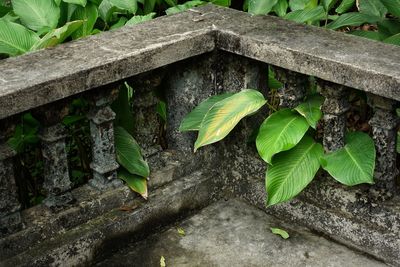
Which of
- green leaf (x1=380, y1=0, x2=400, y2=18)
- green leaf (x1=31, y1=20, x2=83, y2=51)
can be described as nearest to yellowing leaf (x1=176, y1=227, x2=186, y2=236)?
green leaf (x1=31, y1=20, x2=83, y2=51)

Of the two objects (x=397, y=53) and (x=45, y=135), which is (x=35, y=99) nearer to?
(x=45, y=135)

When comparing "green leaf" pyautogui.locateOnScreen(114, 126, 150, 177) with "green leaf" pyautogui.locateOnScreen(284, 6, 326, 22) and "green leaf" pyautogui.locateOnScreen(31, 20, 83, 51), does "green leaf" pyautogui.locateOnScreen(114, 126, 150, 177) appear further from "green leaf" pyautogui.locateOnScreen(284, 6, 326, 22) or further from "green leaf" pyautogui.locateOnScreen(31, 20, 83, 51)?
"green leaf" pyautogui.locateOnScreen(284, 6, 326, 22)

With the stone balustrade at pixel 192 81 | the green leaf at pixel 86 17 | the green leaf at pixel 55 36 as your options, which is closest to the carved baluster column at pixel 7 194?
the stone balustrade at pixel 192 81

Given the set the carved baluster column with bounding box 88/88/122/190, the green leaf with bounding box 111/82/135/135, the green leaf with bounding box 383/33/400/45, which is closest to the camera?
the carved baluster column with bounding box 88/88/122/190

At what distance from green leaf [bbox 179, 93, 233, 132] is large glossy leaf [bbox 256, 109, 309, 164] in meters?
0.30

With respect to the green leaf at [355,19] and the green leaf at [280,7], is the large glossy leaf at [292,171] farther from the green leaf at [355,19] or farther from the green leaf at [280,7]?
the green leaf at [280,7]

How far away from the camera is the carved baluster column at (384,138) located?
320 centimetres

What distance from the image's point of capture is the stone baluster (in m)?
3.43

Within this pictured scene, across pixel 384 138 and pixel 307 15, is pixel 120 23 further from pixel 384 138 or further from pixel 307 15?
pixel 384 138

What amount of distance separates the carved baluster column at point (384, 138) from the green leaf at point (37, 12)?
1465 mm

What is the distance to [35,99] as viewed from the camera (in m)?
2.96

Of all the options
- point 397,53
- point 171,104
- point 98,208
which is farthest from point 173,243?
point 397,53

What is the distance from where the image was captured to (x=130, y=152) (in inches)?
138

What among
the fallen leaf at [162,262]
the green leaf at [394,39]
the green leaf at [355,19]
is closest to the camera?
the fallen leaf at [162,262]
